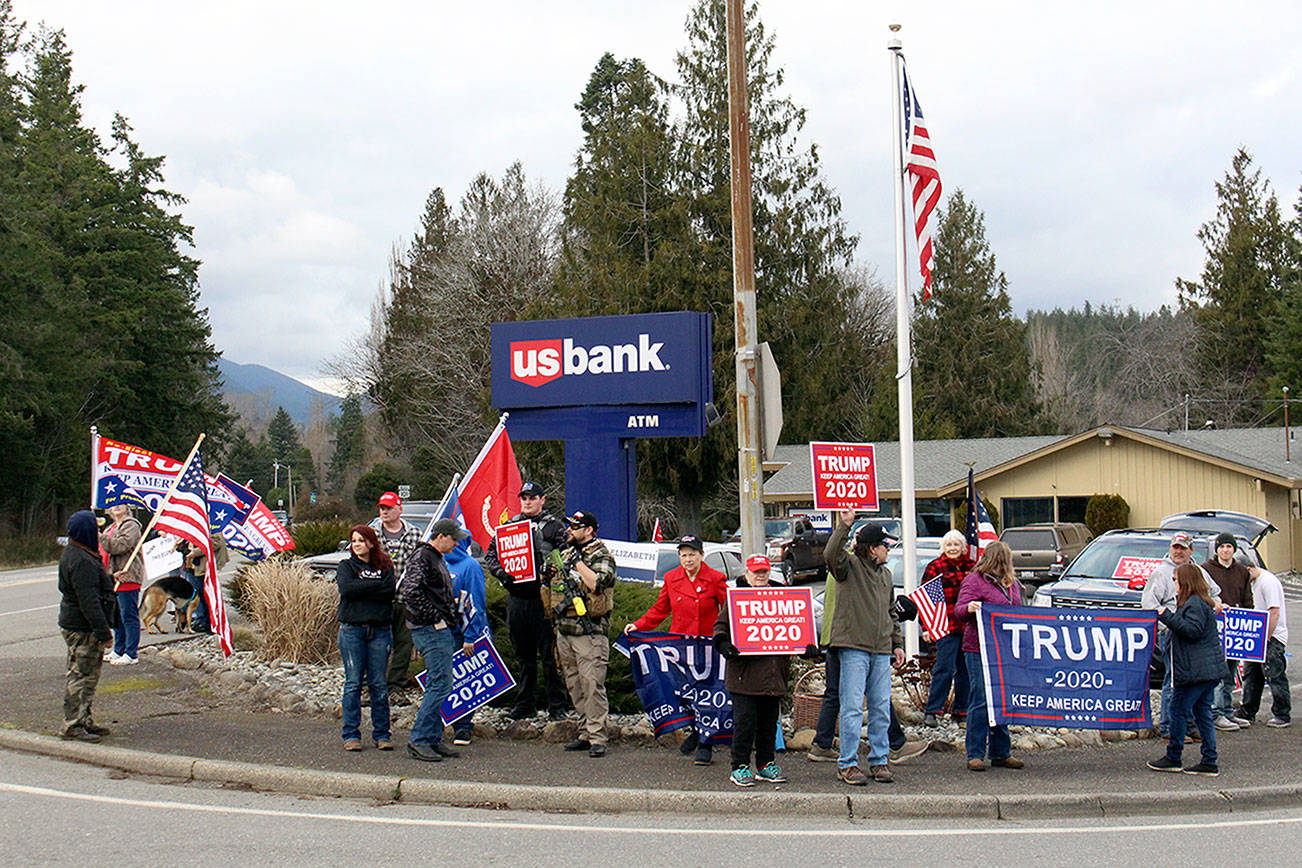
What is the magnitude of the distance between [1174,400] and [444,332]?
154 ft

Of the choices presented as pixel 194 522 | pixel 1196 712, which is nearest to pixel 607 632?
pixel 1196 712

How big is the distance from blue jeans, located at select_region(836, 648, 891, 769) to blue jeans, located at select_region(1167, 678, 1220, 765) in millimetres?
2347

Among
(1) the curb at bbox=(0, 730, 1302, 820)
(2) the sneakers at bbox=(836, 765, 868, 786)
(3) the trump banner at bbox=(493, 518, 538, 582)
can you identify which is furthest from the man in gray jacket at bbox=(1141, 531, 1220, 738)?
(3) the trump banner at bbox=(493, 518, 538, 582)

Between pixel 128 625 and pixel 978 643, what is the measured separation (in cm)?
1016

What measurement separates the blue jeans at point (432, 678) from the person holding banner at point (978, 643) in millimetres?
4099

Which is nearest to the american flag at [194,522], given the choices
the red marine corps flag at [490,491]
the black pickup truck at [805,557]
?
the red marine corps flag at [490,491]

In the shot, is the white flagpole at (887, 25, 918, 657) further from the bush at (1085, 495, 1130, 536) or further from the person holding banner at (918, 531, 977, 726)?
the bush at (1085, 495, 1130, 536)

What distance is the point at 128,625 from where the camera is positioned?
14.2 m

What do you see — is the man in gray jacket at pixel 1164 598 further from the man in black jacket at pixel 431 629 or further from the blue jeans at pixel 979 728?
the man in black jacket at pixel 431 629

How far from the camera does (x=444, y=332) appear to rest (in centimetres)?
5372

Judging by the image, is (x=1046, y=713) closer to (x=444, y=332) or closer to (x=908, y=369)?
(x=908, y=369)

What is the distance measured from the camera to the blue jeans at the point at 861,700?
28.4ft

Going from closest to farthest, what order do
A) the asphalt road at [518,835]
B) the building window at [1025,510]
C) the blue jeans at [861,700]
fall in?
the asphalt road at [518,835], the blue jeans at [861,700], the building window at [1025,510]

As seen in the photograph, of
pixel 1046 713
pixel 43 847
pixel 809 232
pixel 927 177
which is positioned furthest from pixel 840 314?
pixel 43 847
